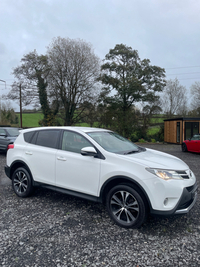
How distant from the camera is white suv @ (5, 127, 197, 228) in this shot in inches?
121

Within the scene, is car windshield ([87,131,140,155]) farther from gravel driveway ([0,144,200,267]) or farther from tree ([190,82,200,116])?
tree ([190,82,200,116])

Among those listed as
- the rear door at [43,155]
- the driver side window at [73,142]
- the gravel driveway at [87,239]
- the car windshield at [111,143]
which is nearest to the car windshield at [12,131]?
the rear door at [43,155]

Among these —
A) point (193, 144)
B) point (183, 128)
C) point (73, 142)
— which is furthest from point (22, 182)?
point (183, 128)

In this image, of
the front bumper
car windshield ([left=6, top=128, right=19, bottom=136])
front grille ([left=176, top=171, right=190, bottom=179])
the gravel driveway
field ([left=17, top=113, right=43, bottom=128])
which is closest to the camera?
the gravel driveway

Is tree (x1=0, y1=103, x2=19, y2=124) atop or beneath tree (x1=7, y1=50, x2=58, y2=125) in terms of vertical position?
beneath

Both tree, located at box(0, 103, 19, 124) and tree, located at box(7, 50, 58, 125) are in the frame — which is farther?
tree, located at box(0, 103, 19, 124)

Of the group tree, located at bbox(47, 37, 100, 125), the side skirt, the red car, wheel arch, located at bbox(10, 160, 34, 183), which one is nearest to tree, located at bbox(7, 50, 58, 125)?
tree, located at bbox(47, 37, 100, 125)

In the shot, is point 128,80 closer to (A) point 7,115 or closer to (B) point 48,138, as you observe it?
(B) point 48,138

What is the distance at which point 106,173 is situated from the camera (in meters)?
3.42

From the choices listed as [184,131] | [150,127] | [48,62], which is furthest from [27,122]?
[184,131]

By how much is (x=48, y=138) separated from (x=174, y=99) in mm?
28388

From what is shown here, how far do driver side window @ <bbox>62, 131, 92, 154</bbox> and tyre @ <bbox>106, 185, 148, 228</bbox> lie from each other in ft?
3.39

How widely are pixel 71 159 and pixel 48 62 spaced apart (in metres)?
24.4

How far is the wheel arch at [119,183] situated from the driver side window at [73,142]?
0.81m
